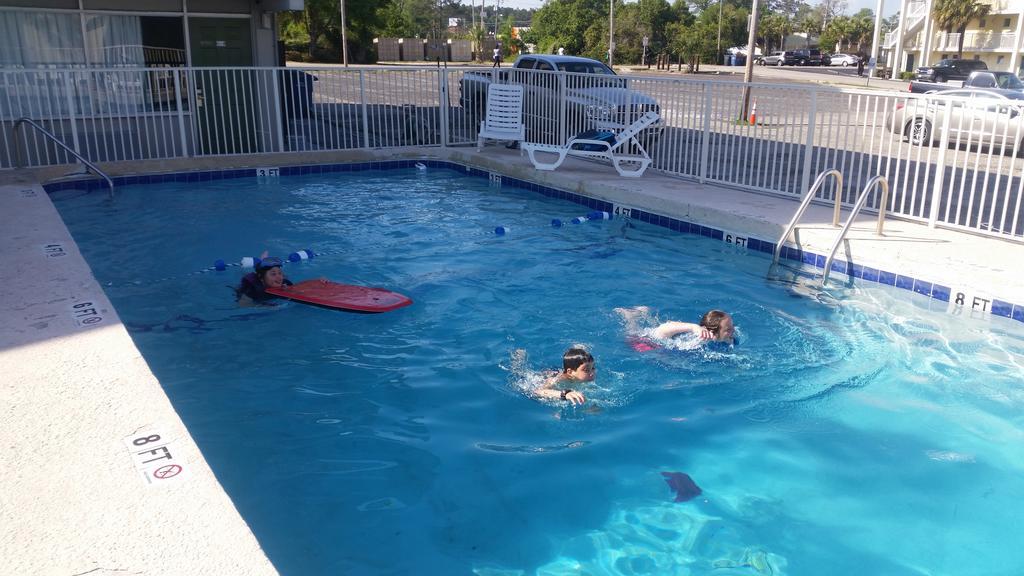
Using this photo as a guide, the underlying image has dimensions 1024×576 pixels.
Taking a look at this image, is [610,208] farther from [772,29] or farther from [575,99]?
[772,29]

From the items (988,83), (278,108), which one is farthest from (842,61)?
(278,108)

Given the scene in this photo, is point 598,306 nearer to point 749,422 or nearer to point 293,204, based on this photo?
point 749,422

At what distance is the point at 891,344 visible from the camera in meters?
6.70

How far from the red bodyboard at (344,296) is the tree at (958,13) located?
Result: 54906mm

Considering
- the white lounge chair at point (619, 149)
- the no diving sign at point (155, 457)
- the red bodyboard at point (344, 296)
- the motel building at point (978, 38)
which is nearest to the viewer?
the no diving sign at point (155, 457)

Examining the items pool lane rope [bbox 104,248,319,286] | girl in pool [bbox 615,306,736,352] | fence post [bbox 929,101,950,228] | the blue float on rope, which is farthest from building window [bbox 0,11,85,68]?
fence post [bbox 929,101,950,228]

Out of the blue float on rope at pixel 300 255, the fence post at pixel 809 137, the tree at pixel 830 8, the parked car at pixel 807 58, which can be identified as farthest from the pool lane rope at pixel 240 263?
the tree at pixel 830 8

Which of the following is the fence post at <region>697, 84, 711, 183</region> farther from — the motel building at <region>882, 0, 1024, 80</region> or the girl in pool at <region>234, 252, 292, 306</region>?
the motel building at <region>882, 0, 1024, 80</region>

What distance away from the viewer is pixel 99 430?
12.4 feet

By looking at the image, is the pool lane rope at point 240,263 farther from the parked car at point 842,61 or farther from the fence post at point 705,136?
the parked car at point 842,61

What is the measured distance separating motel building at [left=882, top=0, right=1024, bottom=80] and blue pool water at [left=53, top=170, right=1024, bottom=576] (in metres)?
47.6

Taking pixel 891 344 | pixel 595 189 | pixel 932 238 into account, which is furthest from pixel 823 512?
pixel 595 189

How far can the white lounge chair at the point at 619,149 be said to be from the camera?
12.2m

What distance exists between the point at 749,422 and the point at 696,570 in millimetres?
1701
